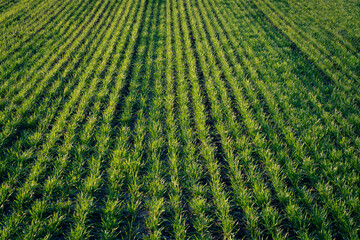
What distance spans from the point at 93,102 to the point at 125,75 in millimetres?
1661

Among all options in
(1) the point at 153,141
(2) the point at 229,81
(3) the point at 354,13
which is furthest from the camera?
(3) the point at 354,13

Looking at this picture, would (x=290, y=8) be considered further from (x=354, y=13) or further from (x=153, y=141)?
(x=153, y=141)

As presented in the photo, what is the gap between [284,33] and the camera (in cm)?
1005

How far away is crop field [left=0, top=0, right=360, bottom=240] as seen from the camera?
2.78 metres

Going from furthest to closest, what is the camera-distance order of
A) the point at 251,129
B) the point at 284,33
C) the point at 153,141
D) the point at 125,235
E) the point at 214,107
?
the point at 284,33 < the point at 214,107 < the point at 251,129 < the point at 153,141 < the point at 125,235

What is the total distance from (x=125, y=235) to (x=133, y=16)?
12.9m

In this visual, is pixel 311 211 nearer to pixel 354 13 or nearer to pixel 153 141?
pixel 153 141

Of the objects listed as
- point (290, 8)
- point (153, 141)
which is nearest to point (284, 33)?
point (290, 8)

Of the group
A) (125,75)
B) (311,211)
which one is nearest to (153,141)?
(311,211)

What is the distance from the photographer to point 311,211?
2.90 metres

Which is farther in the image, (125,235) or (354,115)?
(354,115)

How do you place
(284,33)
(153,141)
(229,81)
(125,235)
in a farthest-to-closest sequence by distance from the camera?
(284,33) < (229,81) < (153,141) < (125,235)

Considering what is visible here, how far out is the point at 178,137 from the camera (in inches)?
169

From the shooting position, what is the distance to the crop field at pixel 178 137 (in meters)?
2.78
